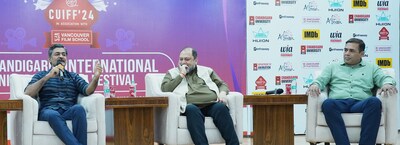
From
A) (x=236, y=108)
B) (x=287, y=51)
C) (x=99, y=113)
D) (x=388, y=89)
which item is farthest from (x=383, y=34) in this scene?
(x=99, y=113)

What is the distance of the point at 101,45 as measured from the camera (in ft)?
23.0

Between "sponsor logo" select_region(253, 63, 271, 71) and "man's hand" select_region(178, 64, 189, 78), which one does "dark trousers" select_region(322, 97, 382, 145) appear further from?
"sponsor logo" select_region(253, 63, 271, 71)

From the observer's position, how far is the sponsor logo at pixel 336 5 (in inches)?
300

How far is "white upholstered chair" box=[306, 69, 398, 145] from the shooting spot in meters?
5.19

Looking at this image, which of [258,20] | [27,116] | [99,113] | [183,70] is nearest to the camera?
[27,116]

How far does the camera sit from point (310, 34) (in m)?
7.57

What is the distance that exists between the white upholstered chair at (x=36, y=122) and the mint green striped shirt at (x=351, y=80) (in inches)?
75.6

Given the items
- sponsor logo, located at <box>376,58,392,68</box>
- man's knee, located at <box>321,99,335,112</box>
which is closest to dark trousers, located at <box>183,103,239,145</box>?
man's knee, located at <box>321,99,335,112</box>

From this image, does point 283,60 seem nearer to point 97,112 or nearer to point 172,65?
point 172,65

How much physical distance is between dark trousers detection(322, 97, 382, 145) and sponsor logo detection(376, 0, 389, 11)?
2.88 metres

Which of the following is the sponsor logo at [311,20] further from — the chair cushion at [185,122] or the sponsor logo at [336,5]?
the chair cushion at [185,122]

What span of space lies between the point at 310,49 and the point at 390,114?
8.20 feet

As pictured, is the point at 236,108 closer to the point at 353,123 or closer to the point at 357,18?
the point at 353,123

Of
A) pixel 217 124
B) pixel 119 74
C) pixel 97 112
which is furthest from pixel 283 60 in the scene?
pixel 97 112
